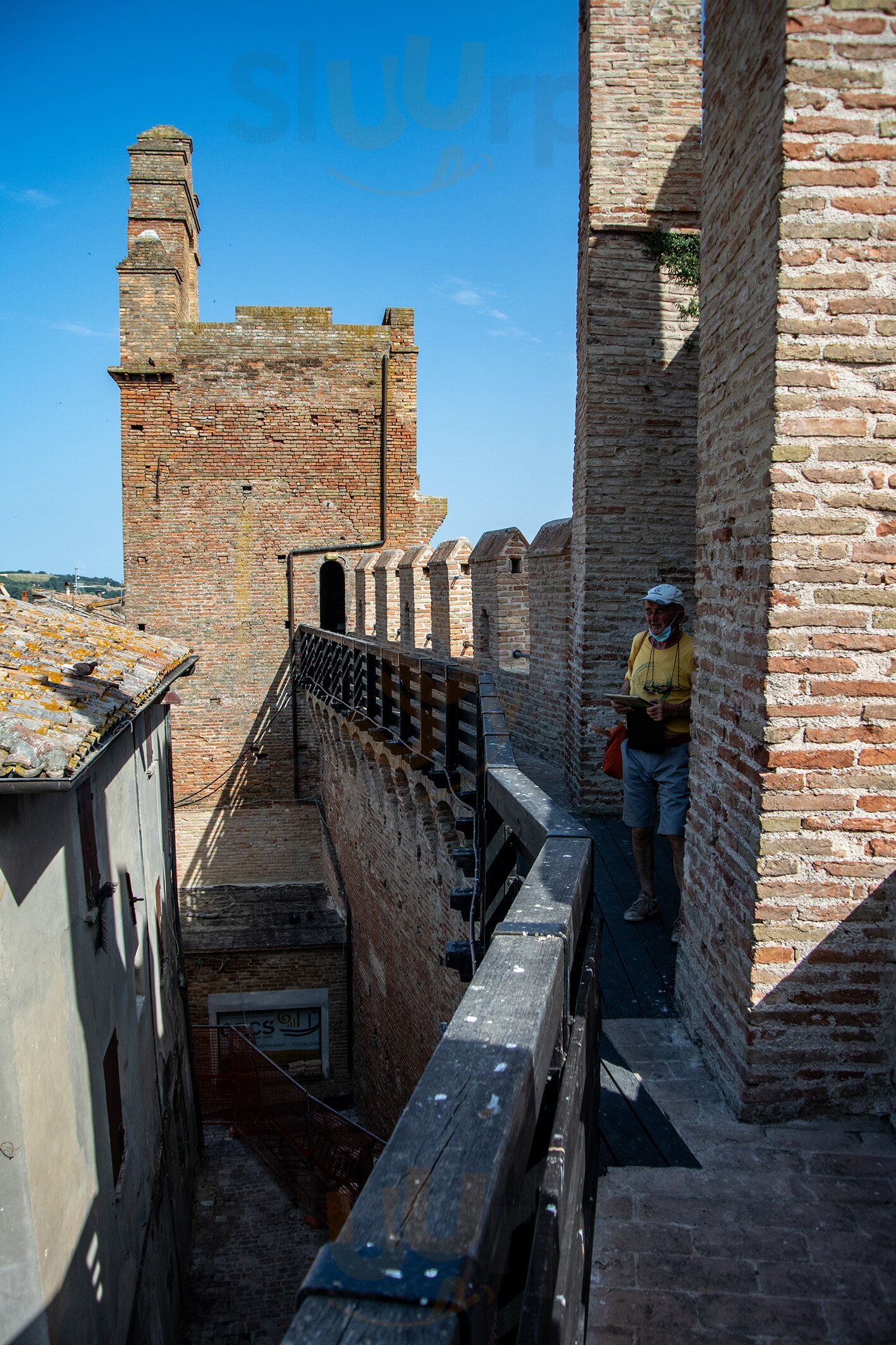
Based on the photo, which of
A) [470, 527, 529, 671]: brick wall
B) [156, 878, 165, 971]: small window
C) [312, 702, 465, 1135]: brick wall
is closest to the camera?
[312, 702, 465, 1135]: brick wall

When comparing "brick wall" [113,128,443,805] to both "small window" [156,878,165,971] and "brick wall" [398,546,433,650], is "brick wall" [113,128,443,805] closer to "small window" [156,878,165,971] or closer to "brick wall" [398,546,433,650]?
"brick wall" [398,546,433,650]

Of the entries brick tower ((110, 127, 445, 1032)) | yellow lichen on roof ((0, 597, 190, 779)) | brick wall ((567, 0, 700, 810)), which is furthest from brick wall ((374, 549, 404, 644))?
brick wall ((567, 0, 700, 810))

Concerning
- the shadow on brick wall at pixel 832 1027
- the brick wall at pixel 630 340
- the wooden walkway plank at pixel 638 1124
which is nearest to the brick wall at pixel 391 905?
the brick wall at pixel 630 340

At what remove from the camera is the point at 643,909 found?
4.32 metres

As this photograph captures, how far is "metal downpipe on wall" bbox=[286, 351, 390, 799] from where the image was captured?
1670cm

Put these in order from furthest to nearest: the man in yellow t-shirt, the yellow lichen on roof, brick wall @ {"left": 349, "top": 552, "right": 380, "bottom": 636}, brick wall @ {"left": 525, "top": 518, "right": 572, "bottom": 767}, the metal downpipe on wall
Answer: the metal downpipe on wall, brick wall @ {"left": 349, "top": 552, "right": 380, "bottom": 636}, brick wall @ {"left": 525, "top": 518, "right": 572, "bottom": 767}, the man in yellow t-shirt, the yellow lichen on roof

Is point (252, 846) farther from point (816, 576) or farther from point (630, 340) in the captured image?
point (816, 576)

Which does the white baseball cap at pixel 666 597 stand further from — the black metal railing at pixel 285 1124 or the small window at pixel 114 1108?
the black metal railing at pixel 285 1124

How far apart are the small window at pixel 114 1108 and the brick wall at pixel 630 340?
3.61 metres

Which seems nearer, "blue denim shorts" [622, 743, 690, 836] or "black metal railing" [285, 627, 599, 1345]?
"black metal railing" [285, 627, 599, 1345]

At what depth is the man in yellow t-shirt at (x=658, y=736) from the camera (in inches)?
164

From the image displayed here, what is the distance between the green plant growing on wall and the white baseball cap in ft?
10.9

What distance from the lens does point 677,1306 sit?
6.70ft

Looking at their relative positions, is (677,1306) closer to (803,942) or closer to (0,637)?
(803,942)
